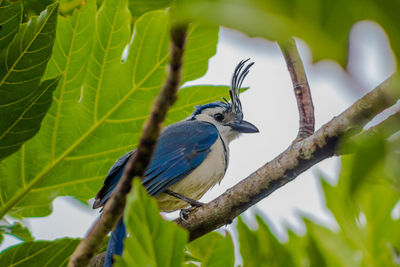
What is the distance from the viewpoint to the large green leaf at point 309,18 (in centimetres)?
44

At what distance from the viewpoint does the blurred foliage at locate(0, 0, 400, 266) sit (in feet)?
1.50

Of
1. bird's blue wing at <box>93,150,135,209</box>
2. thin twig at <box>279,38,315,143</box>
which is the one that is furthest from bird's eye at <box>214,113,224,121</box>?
thin twig at <box>279,38,315,143</box>

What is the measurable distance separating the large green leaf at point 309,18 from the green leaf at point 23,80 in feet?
5.84

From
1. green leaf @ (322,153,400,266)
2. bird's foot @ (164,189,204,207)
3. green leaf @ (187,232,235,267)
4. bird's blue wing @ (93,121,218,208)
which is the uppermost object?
bird's blue wing @ (93,121,218,208)

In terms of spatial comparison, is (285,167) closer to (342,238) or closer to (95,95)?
(342,238)

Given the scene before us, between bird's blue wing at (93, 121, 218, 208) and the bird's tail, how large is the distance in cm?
29

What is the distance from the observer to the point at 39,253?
2119 millimetres

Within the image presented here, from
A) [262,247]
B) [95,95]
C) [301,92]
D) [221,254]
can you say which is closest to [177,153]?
[95,95]

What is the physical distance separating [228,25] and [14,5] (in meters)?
1.86

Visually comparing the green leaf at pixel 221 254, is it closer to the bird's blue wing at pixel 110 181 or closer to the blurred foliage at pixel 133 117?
the blurred foliage at pixel 133 117

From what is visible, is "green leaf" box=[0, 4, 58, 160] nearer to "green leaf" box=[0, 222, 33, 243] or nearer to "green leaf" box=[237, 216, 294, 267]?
"green leaf" box=[0, 222, 33, 243]

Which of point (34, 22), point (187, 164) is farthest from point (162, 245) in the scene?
point (187, 164)

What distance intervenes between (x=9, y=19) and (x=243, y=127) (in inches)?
80.1

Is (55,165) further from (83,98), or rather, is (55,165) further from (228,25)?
(228,25)
